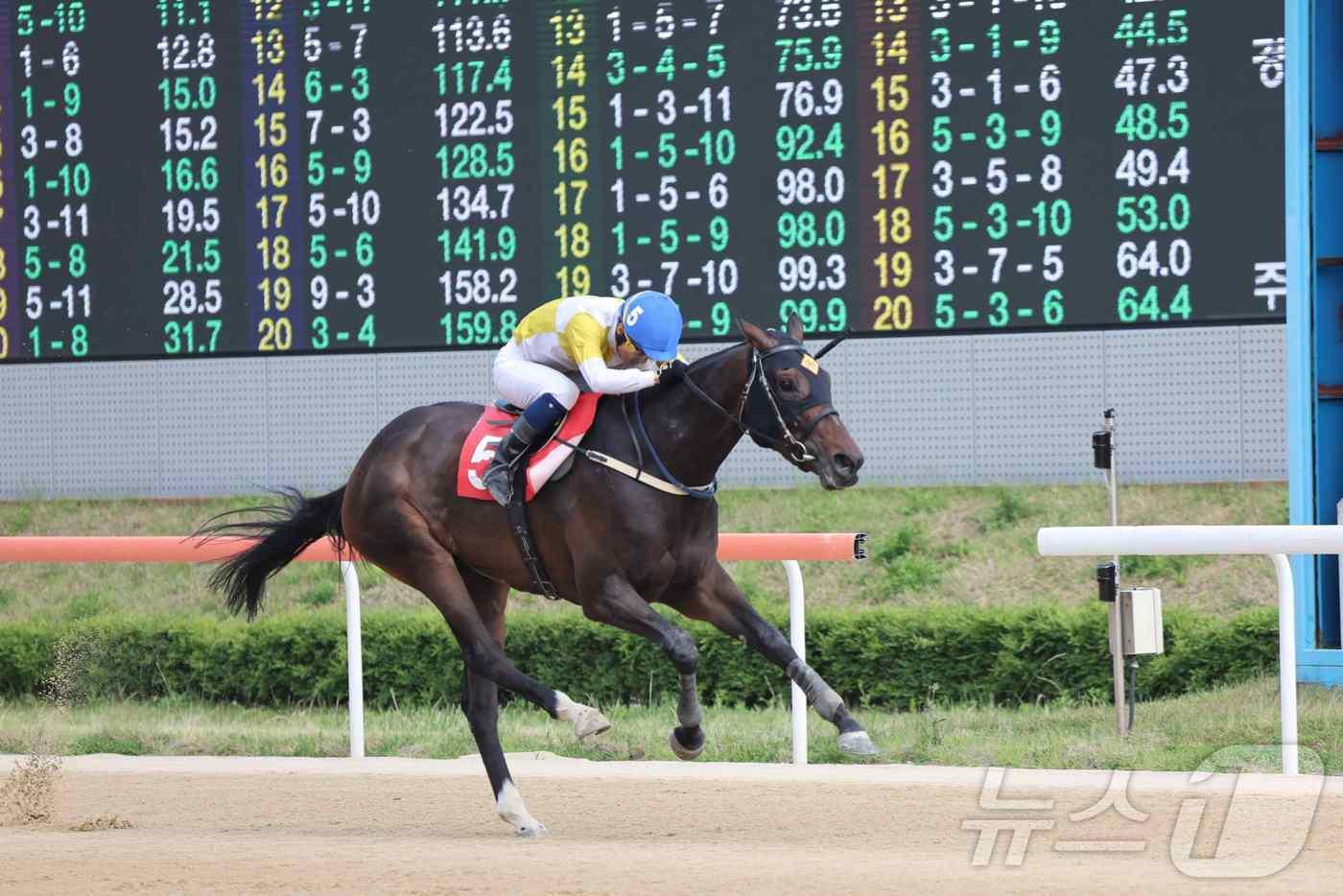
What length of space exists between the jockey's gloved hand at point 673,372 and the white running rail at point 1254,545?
124cm

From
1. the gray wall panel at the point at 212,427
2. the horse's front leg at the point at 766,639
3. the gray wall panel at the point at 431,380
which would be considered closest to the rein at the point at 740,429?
the horse's front leg at the point at 766,639

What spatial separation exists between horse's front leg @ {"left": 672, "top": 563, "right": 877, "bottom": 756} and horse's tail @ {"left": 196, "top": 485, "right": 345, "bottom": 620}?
1.33 metres

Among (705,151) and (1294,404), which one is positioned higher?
(705,151)

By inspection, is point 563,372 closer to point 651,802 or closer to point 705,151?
point 651,802

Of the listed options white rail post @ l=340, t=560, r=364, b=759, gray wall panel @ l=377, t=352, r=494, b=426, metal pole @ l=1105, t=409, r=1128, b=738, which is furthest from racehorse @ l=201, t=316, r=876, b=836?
gray wall panel @ l=377, t=352, r=494, b=426

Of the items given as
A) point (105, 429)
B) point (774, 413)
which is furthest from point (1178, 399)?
point (105, 429)

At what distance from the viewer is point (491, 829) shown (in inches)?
195

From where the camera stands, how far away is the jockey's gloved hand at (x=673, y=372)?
495 centimetres

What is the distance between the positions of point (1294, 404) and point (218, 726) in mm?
4268

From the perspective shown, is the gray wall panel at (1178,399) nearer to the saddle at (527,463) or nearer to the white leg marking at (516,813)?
the saddle at (527,463)

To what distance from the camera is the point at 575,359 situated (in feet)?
16.3

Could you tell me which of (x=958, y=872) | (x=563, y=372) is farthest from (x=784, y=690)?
(x=958, y=872)

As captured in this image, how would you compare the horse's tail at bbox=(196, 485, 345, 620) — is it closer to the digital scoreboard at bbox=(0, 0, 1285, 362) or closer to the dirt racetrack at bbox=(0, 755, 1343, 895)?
the dirt racetrack at bbox=(0, 755, 1343, 895)

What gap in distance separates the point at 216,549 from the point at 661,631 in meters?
2.28
